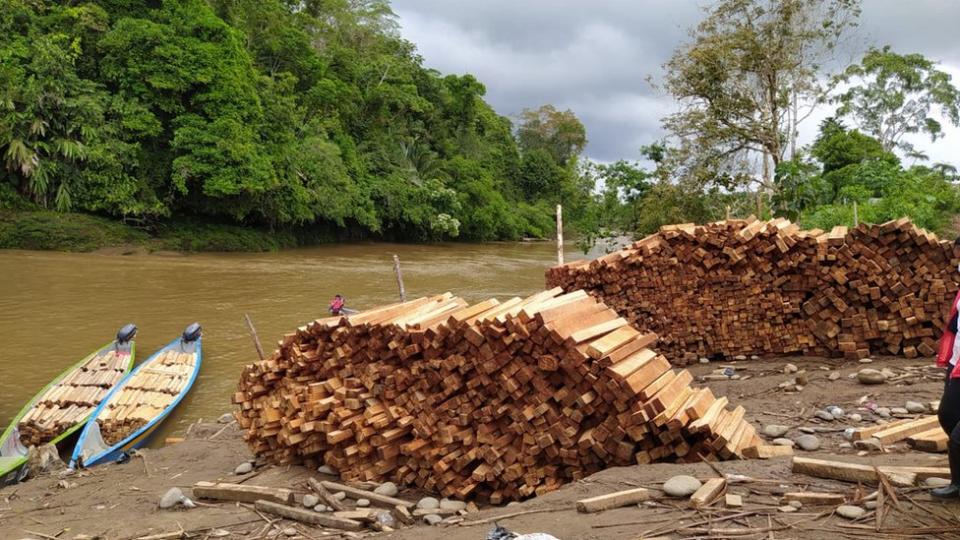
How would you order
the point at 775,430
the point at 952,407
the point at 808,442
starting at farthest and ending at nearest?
1. the point at 775,430
2. the point at 808,442
3. the point at 952,407

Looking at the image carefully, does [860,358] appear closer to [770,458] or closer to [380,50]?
[770,458]

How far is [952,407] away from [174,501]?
5.55m

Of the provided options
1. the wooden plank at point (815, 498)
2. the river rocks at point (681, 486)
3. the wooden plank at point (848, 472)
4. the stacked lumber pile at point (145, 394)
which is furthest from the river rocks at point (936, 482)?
the stacked lumber pile at point (145, 394)

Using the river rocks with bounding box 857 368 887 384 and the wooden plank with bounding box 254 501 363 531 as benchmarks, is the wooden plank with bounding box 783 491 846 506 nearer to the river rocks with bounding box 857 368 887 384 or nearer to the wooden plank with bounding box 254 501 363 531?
the wooden plank with bounding box 254 501 363 531

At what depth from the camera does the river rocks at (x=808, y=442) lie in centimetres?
551

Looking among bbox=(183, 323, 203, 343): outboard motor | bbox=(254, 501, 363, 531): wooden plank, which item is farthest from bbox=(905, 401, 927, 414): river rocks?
bbox=(183, 323, 203, 343): outboard motor

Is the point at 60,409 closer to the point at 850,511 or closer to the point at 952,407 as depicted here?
the point at 850,511

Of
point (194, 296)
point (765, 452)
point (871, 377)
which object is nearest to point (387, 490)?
point (765, 452)

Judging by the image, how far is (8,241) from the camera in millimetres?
26375

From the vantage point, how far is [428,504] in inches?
203

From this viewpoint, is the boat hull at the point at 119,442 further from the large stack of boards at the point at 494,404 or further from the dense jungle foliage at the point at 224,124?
the dense jungle foliage at the point at 224,124

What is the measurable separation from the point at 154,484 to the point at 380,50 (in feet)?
154

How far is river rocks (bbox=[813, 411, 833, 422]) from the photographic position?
640cm

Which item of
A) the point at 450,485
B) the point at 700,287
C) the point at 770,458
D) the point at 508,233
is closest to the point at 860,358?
the point at 700,287
